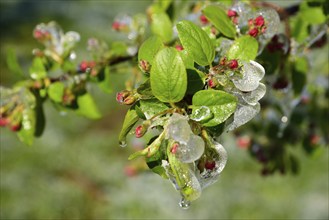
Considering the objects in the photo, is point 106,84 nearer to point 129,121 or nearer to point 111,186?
point 129,121

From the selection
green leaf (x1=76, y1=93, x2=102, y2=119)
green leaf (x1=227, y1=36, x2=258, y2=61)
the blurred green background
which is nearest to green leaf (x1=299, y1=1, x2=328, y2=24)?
green leaf (x1=227, y1=36, x2=258, y2=61)

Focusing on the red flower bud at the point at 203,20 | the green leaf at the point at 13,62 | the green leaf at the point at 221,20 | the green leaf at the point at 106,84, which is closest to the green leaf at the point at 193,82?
the green leaf at the point at 221,20

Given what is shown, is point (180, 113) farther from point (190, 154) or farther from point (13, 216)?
point (13, 216)

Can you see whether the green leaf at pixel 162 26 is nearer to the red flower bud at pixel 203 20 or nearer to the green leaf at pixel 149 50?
the red flower bud at pixel 203 20

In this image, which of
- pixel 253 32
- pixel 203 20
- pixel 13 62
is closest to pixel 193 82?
pixel 253 32

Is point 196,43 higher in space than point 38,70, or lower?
higher

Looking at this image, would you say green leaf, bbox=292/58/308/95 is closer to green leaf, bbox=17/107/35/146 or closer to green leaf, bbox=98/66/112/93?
green leaf, bbox=98/66/112/93
